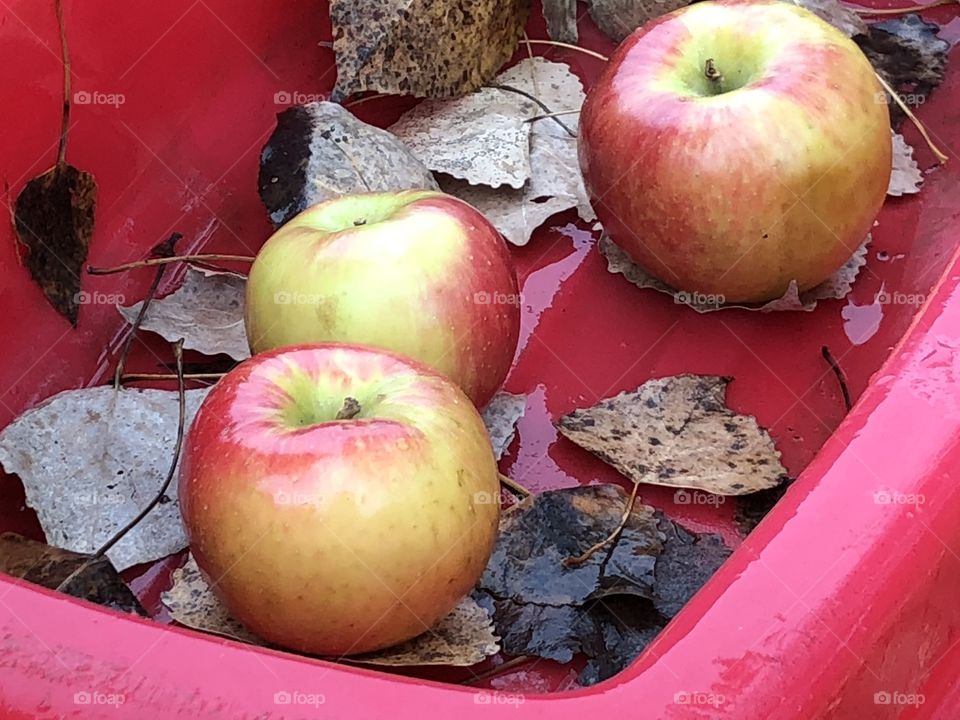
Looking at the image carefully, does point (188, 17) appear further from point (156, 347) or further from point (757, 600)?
point (757, 600)

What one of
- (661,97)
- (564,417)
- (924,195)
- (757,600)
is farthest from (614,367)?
(757,600)

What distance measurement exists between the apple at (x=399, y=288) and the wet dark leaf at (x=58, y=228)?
260 mm

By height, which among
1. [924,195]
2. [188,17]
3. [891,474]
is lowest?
[924,195]

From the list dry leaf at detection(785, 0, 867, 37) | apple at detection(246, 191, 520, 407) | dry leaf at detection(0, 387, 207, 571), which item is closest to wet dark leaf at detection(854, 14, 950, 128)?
dry leaf at detection(785, 0, 867, 37)

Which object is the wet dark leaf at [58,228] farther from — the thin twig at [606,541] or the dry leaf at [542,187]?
the thin twig at [606,541]

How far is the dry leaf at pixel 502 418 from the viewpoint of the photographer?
105 cm

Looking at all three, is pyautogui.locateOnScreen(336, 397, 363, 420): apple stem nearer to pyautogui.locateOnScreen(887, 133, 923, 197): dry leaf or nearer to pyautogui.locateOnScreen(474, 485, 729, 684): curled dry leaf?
pyautogui.locateOnScreen(474, 485, 729, 684): curled dry leaf

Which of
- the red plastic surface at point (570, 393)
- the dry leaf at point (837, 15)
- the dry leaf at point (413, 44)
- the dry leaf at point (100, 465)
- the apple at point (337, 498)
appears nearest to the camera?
the red plastic surface at point (570, 393)

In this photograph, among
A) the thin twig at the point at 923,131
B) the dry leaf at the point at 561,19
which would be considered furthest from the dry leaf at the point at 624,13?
the thin twig at the point at 923,131

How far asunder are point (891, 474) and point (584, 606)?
0.91ft

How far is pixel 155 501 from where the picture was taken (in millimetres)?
959

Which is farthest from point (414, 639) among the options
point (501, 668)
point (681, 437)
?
point (681, 437)

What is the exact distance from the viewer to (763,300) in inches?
44.5

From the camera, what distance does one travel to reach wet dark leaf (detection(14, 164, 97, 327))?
1.09m
